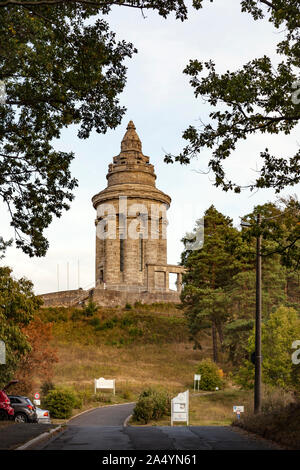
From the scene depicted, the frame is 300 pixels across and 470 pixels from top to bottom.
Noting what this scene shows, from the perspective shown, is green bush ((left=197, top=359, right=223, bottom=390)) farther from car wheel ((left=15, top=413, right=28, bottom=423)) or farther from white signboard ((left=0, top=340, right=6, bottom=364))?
car wheel ((left=15, top=413, right=28, bottom=423))

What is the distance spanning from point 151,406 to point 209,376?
16.4m

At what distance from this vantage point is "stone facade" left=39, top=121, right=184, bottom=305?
7175 cm

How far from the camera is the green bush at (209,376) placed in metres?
45.1

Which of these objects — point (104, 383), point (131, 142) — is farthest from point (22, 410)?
point (131, 142)

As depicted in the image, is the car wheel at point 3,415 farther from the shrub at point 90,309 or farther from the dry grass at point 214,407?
the shrub at point 90,309

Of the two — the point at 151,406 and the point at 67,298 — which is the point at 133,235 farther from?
the point at 151,406

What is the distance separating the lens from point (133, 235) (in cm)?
7238

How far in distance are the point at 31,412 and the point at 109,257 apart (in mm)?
47952

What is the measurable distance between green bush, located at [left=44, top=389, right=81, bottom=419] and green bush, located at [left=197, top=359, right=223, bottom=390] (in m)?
13.7

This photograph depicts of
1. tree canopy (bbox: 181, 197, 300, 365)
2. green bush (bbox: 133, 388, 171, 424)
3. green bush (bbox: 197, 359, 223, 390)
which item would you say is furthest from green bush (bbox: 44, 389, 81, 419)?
tree canopy (bbox: 181, 197, 300, 365)

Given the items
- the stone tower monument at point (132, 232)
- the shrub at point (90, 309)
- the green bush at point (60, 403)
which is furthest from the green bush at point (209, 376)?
the stone tower monument at point (132, 232)

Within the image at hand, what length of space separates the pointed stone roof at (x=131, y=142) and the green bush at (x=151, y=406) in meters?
48.1

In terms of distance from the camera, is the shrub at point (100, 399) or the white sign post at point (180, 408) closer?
the white sign post at point (180, 408)
